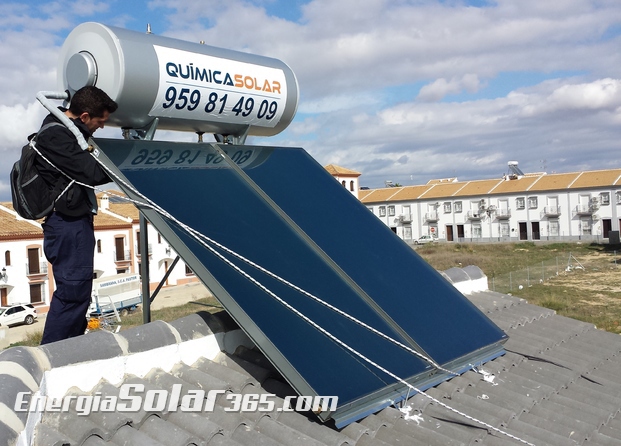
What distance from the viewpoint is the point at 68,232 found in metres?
3.67

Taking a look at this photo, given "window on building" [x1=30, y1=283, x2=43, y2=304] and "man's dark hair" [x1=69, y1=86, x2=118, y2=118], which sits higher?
"man's dark hair" [x1=69, y1=86, x2=118, y2=118]

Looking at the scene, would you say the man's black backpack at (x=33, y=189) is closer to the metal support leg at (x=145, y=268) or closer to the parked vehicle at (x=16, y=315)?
the metal support leg at (x=145, y=268)

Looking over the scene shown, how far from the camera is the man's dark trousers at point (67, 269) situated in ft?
11.9

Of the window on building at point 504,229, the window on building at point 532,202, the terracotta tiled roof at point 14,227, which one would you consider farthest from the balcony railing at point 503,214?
the terracotta tiled roof at point 14,227

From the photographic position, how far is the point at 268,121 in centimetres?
623

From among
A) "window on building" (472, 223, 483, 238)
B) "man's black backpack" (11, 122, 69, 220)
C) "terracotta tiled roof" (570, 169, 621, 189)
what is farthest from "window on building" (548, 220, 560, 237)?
"man's black backpack" (11, 122, 69, 220)

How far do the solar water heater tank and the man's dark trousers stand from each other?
1284 millimetres

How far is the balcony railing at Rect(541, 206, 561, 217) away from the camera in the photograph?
59156 millimetres

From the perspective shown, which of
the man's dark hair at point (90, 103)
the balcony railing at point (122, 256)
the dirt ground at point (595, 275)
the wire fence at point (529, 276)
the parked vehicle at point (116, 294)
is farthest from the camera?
the balcony railing at point (122, 256)

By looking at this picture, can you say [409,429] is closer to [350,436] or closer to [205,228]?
[350,436]

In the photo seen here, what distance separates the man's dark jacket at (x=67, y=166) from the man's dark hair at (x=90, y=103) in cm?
29

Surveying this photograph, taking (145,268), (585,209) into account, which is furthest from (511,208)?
(145,268)

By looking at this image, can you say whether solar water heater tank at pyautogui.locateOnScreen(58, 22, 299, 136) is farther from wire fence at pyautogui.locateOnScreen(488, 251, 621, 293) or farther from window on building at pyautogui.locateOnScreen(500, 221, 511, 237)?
window on building at pyautogui.locateOnScreen(500, 221, 511, 237)

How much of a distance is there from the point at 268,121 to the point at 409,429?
3765mm
